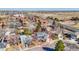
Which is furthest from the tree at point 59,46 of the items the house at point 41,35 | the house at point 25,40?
the house at point 25,40

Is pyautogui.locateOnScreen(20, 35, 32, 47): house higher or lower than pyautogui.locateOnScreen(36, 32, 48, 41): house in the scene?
lower

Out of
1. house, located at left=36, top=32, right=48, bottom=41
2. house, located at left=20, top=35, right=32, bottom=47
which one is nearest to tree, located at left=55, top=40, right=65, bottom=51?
house, located at left=36, top=32, right=48, bottom=41

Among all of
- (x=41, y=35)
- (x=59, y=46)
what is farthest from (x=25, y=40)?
(x=59, y=46)

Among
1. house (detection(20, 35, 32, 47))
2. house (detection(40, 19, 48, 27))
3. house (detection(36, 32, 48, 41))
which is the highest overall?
house (detection(40, 19, 48, 27))

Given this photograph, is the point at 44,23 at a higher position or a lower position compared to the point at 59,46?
higher

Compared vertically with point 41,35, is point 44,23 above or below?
above

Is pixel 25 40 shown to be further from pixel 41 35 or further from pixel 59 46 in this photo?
pixel 59 46

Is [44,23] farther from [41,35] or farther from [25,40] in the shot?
[25,40]

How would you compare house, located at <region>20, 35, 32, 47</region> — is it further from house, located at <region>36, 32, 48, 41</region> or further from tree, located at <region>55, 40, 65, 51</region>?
tree, located at <region>55, 40, 65, 51</region>
